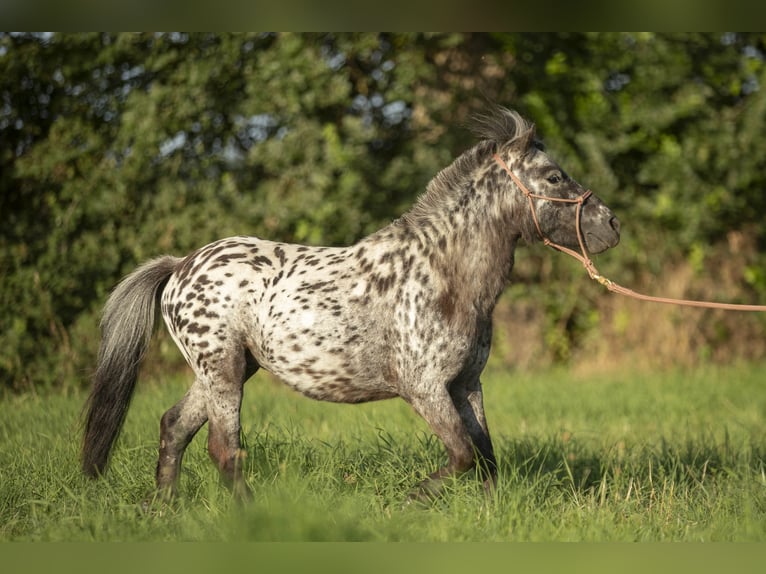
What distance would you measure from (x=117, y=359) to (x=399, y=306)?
1.76 meters

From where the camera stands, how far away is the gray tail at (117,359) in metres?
4.77

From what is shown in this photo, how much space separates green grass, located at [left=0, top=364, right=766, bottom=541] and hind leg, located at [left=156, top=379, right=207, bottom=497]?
0.16 metres

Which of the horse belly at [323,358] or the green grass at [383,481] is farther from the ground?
the horse belly at [323,358]

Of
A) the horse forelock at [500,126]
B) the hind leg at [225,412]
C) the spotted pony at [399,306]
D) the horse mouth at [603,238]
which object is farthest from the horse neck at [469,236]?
the hind leg at [225,412]

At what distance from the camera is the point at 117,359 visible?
484 cm

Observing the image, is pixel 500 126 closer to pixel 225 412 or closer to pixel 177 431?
pixel 225 412

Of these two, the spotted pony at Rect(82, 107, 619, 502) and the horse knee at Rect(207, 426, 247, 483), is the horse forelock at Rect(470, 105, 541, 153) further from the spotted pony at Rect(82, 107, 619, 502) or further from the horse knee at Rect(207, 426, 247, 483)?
the horse knee at Rect(207, 426, 247, 483)

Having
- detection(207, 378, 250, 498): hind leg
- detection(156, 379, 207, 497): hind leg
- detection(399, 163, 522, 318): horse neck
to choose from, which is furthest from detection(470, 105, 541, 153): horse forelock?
detection(156, 379, 207, 497): hind leg

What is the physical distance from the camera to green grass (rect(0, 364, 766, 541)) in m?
3.99

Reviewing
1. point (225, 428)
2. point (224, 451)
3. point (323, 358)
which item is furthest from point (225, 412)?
point (323, 358)

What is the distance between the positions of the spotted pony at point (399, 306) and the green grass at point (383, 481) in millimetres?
276

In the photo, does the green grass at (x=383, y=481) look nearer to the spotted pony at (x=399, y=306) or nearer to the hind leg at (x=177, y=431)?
the hind leg at (x=177, y=431)

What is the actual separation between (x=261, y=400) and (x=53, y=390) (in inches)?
91.7

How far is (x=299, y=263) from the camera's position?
4578 mm
